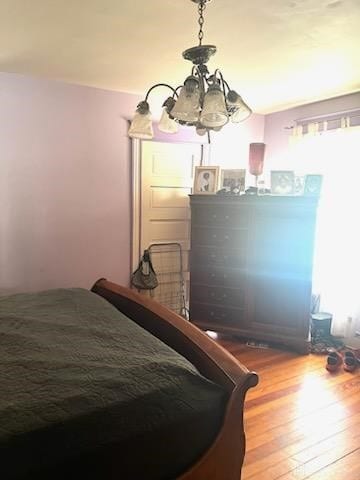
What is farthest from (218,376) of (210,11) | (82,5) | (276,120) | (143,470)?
(276,120)

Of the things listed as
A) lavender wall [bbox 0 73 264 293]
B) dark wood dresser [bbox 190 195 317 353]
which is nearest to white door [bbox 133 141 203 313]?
lavender wall [bbox 0 73 264 293]

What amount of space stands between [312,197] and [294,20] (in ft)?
4.82

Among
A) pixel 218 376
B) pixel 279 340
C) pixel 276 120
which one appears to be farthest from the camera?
pixel 276 120

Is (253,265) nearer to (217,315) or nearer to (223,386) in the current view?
(217,315)

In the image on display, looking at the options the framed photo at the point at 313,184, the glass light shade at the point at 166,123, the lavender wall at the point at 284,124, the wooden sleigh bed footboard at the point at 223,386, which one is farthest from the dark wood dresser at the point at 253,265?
the wooden sleigh bed footboard at the point at 223,386

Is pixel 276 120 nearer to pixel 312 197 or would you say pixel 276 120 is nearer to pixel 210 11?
pixel 312 197

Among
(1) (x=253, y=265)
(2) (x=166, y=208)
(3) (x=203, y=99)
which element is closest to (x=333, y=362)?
(1) (x=253, y=265)

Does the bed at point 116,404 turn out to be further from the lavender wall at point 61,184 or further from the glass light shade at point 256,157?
the glass light shade at point 256,157

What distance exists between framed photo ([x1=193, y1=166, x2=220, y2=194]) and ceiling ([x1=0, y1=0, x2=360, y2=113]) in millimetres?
785

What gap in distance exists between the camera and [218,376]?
1461 mm

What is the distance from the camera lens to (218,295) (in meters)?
3.55

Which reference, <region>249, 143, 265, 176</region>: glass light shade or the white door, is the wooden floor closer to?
the white door

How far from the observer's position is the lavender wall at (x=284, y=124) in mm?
3492

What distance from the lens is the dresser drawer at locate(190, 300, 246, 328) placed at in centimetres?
349
